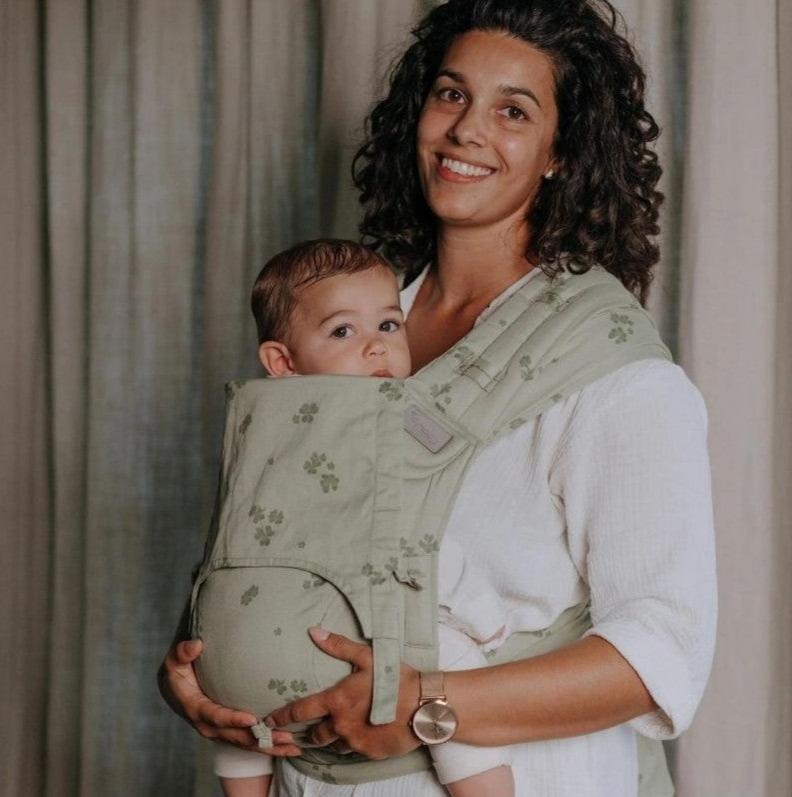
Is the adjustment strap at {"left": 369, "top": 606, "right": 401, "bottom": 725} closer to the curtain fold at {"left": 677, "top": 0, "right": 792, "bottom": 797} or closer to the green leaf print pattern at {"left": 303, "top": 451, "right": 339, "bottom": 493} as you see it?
the green leaf print pattern at {"left": 303, "top": 451, "right": 339, "bottom": 493}

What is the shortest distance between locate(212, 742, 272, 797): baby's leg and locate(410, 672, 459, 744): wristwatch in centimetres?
30

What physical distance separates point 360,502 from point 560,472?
217mm

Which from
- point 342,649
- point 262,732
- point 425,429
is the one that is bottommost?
point 262,732

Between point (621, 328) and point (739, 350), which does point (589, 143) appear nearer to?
point (621, 328)

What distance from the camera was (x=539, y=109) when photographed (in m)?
1.60

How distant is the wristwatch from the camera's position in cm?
126

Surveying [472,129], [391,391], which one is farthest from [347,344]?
[472,129]

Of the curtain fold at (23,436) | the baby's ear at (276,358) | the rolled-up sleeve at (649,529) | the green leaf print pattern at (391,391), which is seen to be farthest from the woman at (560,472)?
the curtain fold at (23,436)

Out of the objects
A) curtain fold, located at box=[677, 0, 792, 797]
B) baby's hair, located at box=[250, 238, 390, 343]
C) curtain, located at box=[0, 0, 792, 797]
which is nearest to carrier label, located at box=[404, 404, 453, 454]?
baby's hair, located at box=[250, 238, 390, 343]

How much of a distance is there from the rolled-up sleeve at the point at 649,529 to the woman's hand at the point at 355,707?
0.20 metres

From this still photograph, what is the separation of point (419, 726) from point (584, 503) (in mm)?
287

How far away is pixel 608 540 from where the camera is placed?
130cm

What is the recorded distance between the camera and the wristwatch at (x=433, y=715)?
1264 mm

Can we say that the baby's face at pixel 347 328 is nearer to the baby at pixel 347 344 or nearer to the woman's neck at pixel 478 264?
the baby at pixel 347 344
